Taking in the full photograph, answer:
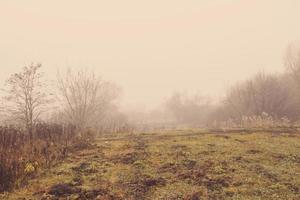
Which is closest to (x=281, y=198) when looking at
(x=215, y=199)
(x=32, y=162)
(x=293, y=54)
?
(x=215, y=199)

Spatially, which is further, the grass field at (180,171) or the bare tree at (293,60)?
the bare tree at (293,60)

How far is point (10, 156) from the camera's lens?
37.1 feet

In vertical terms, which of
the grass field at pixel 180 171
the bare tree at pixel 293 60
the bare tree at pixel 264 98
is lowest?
the grass field at pixel 180 171

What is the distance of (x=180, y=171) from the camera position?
10.8 meters

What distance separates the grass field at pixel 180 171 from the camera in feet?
29.3

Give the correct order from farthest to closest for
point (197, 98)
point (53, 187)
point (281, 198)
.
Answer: point (197, 98)
point (53, 187)
point (281, 198)

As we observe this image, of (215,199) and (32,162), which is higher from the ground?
(32,162)

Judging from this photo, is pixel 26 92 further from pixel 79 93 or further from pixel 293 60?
pixel 293 60

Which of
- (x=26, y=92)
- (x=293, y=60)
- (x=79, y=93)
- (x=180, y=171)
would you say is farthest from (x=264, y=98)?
(x=180, y=171)

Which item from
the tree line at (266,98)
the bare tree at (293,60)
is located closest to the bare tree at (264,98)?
the tree line at (266,98)

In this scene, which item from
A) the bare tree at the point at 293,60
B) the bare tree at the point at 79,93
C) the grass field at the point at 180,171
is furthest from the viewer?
the bare tree at the point at 293,60

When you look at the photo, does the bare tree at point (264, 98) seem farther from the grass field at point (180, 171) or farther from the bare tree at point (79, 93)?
the grass field at point (180, 171)

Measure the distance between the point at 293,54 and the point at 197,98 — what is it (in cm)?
1739

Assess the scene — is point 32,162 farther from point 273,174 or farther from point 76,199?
point 273,174
